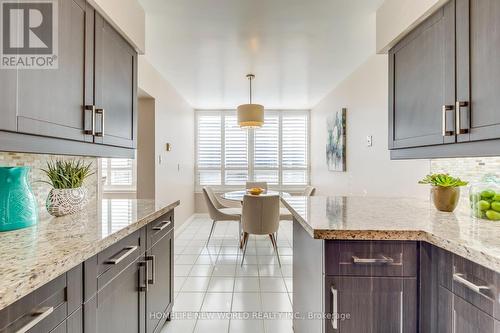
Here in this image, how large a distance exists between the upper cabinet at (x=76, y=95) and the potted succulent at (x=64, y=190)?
0.80 ft

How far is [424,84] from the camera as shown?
4.85 ft

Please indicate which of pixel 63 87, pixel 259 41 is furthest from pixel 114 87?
pixel 259 41

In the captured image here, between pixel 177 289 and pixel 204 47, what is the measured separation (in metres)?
2.53

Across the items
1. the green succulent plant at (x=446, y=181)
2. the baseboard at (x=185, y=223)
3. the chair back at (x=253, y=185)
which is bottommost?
the baseboard at (x=185, y=223)

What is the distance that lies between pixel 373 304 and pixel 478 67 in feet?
3.61

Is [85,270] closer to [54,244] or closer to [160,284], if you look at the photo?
[54,244]

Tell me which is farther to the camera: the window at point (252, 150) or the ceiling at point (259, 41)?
the window at point (252, 150)

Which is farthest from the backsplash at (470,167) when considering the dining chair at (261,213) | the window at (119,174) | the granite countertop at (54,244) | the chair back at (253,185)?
the window at (119,174)

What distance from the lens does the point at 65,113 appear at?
1248 millimetres

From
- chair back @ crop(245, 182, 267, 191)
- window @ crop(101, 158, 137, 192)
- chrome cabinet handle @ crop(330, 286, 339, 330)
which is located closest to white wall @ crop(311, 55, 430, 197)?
chair back @ crop(245, 182, 267, 191)

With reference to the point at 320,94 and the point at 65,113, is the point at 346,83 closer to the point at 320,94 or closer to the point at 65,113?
the point at 320,94

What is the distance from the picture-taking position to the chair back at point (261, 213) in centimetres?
307

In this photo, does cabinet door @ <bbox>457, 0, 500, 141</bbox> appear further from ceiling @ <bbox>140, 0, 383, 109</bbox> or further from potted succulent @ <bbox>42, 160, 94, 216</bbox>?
potted succulent @ <bbox>42, 160, 94, 216</bbox>

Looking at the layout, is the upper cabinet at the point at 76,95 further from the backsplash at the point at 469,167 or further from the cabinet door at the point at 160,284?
the backsplash at the point at 469,167
